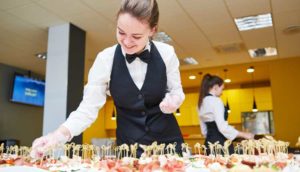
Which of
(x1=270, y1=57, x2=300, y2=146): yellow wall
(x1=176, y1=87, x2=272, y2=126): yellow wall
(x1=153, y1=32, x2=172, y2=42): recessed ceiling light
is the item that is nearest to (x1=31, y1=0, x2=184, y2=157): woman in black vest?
(x1=153, y1=32, x2=172, y2=42): recessed ceiling light

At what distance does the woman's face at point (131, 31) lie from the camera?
1.16 metres

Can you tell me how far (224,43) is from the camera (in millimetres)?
5242

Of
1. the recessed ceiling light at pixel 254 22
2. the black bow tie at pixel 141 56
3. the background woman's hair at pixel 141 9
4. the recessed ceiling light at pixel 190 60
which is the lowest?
the black bow tie at pixel 141 56

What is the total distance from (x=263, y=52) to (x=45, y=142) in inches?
221

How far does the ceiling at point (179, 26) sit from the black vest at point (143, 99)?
232 cm

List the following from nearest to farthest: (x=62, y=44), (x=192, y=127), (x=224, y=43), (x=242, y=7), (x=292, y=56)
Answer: (x=242, y=7) → (x=62, y=44) → (x=224, y=43) → (x=292, y=56) → (x=192, y=127)

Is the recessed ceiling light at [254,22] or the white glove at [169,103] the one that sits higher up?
the recessed ceiling light at [254,22]

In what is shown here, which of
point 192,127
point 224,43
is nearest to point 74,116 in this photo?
point 224,43

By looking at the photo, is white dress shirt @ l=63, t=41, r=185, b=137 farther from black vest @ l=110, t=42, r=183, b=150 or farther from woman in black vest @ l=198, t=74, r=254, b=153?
woman in black vest @ l=198, t=74, r=254, b=153

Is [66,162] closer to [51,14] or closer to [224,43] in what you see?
[51,14]

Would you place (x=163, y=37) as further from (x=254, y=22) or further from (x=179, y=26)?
(x=254, y=22)

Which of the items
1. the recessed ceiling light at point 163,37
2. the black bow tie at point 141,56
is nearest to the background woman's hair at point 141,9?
the black bow tie at point 141,56

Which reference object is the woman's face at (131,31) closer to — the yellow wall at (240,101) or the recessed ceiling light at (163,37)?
the recessed ceiling light at (163,37)

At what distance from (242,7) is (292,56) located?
304 centimetres
